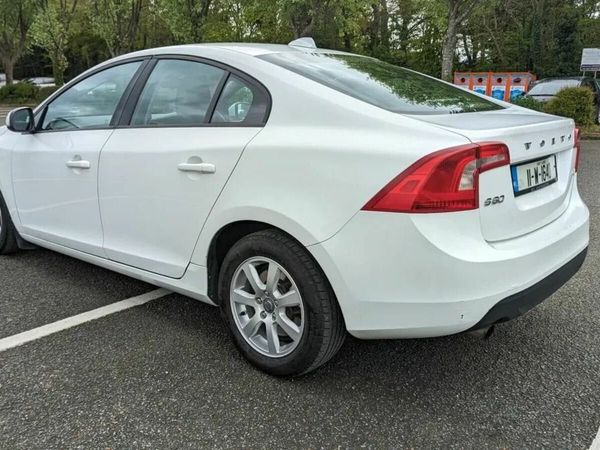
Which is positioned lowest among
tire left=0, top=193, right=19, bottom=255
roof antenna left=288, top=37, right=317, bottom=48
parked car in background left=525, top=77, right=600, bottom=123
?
tire left=0, top=193, right=19, bottom=255

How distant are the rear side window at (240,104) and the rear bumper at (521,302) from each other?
51.2 inches

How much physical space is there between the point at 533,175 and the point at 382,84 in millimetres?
863

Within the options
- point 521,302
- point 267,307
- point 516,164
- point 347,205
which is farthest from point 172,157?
point 521,302

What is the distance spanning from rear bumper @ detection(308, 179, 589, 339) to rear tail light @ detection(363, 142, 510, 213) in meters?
0.04

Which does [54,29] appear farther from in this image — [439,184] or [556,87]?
[439,184]

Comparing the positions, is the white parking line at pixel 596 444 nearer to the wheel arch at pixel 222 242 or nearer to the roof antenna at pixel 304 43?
the wheel arch at pixel 222 242

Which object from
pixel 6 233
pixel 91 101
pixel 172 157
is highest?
pixel 91 101

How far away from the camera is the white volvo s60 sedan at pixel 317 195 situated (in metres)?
2.06

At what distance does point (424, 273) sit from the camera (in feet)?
6.70

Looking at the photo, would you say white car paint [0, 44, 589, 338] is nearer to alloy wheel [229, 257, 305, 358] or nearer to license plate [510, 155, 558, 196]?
license plate [510, 155, 558, 196]

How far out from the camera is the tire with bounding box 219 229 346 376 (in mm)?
2301

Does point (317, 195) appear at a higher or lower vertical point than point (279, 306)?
higher

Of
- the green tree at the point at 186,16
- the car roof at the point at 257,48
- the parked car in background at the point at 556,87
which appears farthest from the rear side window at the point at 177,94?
the green tree at the point at 186,16

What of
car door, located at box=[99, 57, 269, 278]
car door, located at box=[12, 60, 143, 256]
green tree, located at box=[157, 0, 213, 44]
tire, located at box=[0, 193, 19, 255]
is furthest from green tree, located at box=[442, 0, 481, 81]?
car door, located at box=[99, 57, 269, 278]
